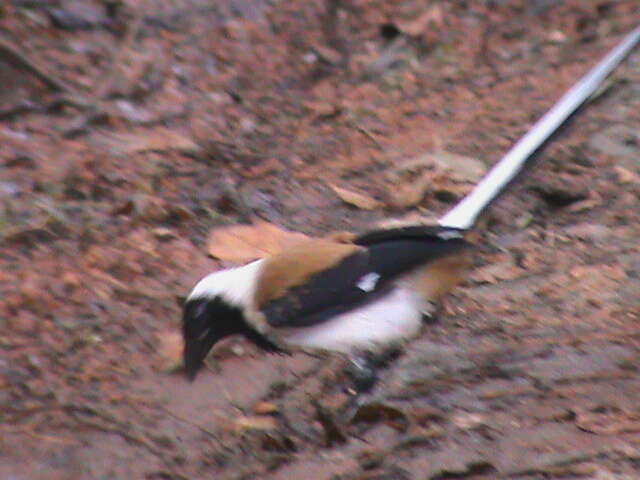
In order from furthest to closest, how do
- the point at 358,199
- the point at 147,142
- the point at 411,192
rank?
the point at 147,142 < the point at 358,199 < the point at 411,192

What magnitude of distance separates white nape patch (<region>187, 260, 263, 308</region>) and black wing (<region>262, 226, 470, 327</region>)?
0.43 ft

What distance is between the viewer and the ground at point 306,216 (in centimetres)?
452

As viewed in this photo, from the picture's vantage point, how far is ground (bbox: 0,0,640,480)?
452 cm

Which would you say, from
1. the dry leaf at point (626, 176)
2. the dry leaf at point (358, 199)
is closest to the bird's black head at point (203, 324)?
the dry leaf at point (358, 199)

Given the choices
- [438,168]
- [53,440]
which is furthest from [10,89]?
[53,440]

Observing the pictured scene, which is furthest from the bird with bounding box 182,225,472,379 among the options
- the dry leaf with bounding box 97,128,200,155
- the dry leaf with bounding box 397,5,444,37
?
the dry leaf with bounding box 397,5,444,37

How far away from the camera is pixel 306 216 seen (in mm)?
6582

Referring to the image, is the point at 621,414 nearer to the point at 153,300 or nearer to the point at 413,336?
the point at 413,336

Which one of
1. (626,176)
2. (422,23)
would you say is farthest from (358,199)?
(422,23)

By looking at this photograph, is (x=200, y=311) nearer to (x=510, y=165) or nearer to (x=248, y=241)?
(x=248, y=241)

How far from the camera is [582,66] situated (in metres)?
7.81

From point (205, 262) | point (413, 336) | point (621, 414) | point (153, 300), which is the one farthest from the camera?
point (205, 262)

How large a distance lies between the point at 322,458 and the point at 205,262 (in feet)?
5.87

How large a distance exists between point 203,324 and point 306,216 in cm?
158
